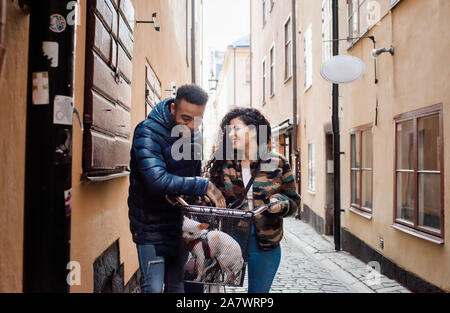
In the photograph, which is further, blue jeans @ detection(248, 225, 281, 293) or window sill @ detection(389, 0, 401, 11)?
window sill @ detection(389, 0, 401, 11)

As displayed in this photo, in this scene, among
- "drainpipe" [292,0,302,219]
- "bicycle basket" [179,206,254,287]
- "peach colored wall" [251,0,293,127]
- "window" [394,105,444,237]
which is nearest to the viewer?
"bicycle basket" [179,206,254,287]

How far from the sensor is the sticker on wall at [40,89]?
1856mm

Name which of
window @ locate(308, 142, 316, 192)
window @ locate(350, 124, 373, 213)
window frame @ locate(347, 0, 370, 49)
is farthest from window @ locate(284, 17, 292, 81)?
window @ locate(350, 124, 373, 213)

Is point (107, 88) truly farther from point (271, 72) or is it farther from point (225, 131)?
point (271, 72)

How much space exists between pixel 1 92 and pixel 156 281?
136 centimetres

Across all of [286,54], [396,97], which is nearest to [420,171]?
[396,97]

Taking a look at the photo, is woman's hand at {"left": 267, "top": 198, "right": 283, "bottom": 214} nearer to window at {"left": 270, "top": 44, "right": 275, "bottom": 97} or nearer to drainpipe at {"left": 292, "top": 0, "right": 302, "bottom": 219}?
drainpipe at {"left": 292, "top": 0, "right": 302, "bottom": 219}

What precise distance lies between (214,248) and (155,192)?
44 cm

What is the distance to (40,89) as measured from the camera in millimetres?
1862

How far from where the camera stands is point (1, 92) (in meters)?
1.81

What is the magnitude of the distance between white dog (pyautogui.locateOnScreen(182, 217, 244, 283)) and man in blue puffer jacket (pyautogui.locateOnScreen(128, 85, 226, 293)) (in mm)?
198

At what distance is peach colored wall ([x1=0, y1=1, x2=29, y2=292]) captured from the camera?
185 cm

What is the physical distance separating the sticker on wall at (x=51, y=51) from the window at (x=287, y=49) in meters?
12.6
